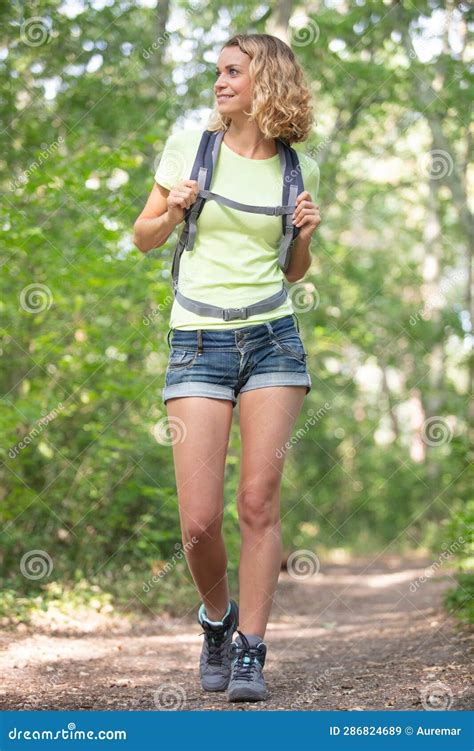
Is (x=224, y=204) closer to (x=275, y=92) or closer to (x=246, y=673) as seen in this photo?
(x=275, y=92)

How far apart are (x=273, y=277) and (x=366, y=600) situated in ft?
18.9

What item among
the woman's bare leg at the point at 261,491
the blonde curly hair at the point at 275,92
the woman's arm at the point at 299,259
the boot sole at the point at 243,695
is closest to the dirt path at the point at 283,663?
the boot sole at the point at 243,695

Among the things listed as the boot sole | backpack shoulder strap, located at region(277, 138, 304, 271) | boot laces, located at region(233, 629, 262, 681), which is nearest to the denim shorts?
backpack shoulder strap, located at region(277, 138, 304, 271)

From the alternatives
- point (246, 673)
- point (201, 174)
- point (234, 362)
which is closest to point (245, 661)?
point (246, 673)

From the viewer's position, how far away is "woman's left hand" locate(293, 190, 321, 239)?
3.20 meters

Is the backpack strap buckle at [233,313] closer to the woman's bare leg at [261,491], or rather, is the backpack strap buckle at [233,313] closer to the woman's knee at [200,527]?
the woman's bare leg at [261,491]

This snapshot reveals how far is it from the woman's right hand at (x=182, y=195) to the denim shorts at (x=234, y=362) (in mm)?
412

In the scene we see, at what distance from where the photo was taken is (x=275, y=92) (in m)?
3.24

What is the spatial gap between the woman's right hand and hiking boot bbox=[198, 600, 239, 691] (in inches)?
57.3

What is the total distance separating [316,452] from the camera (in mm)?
15102

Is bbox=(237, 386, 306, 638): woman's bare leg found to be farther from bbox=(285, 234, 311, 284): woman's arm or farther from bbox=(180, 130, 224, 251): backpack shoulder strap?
bbox=(180, 130, 224, 251): backpack shoulder strap

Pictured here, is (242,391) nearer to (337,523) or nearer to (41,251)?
(41,251)

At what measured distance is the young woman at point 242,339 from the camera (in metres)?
3.17

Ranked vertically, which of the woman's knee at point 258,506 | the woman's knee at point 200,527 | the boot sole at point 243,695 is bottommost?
the boot sole at point 243,695
